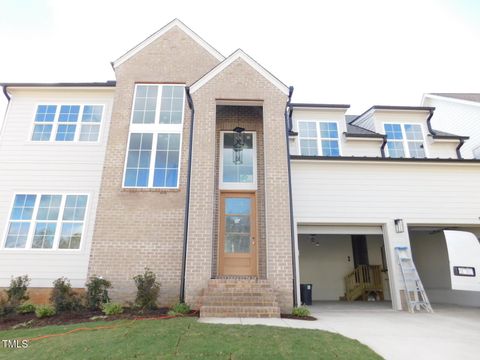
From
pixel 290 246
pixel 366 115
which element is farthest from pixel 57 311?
pixel 366 115

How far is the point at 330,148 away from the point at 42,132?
12.5 meters

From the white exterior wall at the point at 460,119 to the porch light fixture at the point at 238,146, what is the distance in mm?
13048

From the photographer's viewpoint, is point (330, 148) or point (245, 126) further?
point (330, 148)

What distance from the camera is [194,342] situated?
4516 millimetres

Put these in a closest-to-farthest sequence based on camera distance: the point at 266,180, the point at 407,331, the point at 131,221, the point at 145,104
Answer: the point at 407,331
the point at 266,180
the point at 131,221
the point at 145,104

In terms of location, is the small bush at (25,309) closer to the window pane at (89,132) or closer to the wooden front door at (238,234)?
the wooden front door at (238,234)

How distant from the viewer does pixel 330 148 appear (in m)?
12.6

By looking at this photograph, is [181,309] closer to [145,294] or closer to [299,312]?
[145,294]

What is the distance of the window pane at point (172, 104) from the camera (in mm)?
10273

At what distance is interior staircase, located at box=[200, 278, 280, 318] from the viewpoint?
21.7 feet

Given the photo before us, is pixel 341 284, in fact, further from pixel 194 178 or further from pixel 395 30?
pixel 395 30

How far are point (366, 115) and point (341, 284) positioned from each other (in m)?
8.96

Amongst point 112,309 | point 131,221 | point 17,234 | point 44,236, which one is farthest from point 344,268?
point 17,234

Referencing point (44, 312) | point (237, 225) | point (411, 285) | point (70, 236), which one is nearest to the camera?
point (44, 312)
